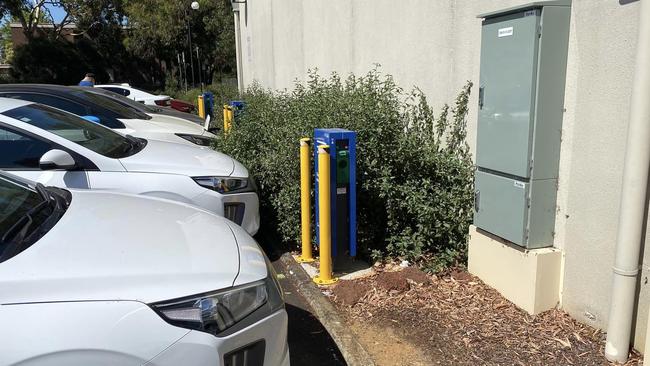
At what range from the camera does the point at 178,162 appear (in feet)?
16.1

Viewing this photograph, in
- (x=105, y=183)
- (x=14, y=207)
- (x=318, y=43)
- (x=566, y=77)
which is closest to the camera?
(x=14, y=207)

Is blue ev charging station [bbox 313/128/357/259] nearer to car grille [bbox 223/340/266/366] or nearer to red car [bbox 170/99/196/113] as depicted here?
car grille [bbox 223/340/266/366]

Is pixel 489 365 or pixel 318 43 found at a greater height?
pixel 318 43

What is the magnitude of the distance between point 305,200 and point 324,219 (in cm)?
45

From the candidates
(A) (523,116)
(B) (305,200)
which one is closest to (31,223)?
(B) (305,200)

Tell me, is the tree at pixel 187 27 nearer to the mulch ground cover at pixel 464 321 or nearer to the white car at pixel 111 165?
the white car at pixel 111 165

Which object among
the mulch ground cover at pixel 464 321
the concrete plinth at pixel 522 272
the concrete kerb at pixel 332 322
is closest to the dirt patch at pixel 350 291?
the mulch ground cover at pixel 464 321

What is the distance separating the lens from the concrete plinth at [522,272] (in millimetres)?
3670

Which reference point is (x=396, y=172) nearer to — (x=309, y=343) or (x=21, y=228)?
(x=309, y=343)

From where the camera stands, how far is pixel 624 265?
3047mm

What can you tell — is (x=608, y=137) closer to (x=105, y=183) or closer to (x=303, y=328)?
(x=303, y=328)

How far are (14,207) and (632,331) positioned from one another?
3.51 meters

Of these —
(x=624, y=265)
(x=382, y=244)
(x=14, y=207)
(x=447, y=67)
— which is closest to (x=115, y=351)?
(x=14, y=207)

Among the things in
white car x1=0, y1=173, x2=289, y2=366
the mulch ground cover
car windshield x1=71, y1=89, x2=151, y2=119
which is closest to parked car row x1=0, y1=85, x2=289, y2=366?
white car x1=0, y1=173, x2=289, y2=366
